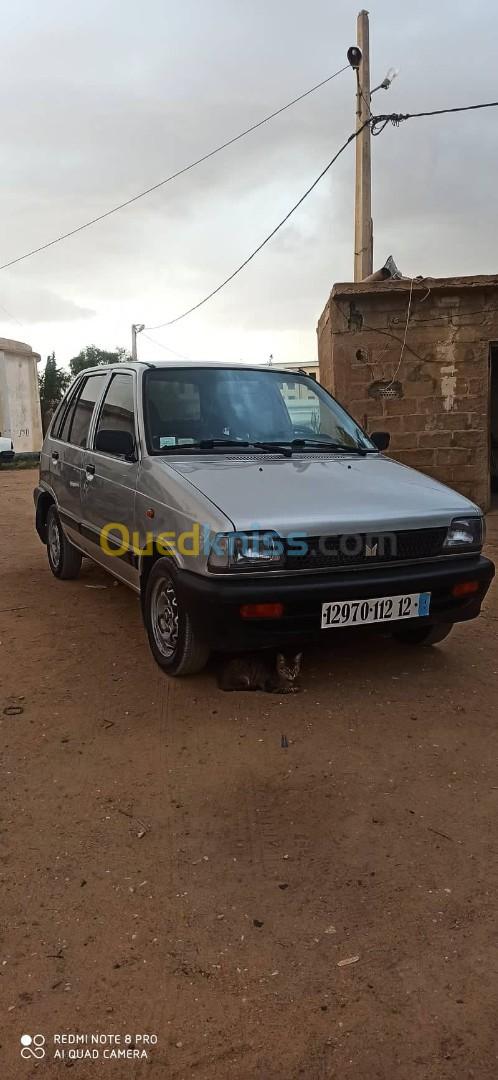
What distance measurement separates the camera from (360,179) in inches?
519

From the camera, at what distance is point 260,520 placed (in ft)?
11.2

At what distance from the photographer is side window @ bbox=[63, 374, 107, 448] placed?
5496mm

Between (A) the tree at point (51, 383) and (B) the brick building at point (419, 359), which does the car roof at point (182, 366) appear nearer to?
(B) the brick building at point (419, 359)

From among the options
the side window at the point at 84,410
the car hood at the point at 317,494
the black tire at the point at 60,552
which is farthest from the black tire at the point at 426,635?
the black tire at the point at 60,552

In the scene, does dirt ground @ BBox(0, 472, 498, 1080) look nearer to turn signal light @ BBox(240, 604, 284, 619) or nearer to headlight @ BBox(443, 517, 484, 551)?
turn signal light @ BBox(240, 604, 284, 619)

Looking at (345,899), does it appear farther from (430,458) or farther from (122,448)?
(430,458)

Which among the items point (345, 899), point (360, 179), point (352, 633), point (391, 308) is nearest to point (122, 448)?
point (352, 633)

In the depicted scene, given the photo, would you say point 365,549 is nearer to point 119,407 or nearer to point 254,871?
point 254,871

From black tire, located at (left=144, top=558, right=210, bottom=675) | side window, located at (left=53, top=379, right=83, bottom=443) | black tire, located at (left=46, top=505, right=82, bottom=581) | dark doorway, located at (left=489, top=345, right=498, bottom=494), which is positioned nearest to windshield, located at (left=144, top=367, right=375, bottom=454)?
black tire, located at (left=144, top=558, right=210, bottom=675)

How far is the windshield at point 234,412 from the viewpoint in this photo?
14.5ft

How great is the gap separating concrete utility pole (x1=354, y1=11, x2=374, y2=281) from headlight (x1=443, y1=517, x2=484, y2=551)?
9883mm

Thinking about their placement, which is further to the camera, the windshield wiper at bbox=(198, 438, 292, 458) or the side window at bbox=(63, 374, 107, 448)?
the side window at bbox=(63, 374, 107, 448)

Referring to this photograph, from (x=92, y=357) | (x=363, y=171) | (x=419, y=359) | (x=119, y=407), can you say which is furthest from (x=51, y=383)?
(x=119, y=407)

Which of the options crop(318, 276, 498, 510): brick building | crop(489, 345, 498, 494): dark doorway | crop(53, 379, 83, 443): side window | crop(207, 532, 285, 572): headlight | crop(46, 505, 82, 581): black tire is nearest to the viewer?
crop(207, 532, 285, 572): headlight
